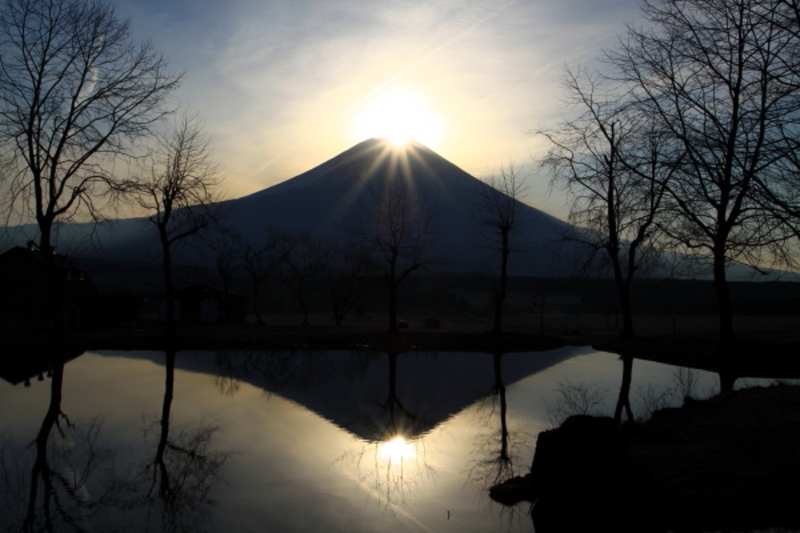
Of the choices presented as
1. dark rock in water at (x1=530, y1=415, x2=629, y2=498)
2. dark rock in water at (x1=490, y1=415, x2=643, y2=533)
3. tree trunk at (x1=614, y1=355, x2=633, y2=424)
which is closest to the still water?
tree trunk at (x1=614, y1=355, x2=633, y2=424)

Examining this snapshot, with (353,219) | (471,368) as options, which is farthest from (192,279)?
(471,368)

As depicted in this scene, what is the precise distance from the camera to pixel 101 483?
838cm

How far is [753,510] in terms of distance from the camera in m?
6.87

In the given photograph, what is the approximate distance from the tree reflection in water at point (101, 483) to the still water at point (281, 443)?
0.10 feet

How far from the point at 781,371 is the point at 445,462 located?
15571 millimetres

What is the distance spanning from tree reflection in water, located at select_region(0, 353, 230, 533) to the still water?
3 centimetres

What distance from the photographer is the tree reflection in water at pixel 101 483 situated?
707cm

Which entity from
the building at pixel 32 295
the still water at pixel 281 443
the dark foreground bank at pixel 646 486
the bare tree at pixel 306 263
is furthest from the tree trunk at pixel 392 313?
the dark foreground bank at pixel 646 486

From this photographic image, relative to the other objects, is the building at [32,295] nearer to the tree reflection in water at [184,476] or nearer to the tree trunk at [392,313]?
the tree trunk at [392,313]

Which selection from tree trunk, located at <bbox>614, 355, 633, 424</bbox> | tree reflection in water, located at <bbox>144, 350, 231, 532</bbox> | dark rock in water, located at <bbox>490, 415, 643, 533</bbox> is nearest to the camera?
dark rock in water, located at <bbox>490, 415, 643, 533</bbox>

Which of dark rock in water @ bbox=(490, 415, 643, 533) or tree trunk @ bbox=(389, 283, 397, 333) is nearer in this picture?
dark rock in water @ bbox=(490, 415, 643, 533)

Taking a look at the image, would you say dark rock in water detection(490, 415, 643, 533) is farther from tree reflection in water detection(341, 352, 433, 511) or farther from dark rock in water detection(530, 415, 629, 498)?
tree reflection in water detection(341, 352, 433, 511)

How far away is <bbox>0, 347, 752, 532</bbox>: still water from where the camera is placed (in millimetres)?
7488

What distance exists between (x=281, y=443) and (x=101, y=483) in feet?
10.4
